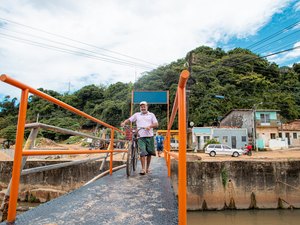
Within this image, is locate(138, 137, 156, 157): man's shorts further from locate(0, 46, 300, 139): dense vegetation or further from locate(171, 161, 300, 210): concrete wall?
locate(0, 46, 300, 139): dense vegetation

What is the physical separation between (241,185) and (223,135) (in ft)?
53.5

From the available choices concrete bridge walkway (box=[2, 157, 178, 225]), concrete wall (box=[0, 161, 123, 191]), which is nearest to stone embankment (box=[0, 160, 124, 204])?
concrete wall (box=[0, 161, 123, 191])

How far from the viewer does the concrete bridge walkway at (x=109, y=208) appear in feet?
5.29

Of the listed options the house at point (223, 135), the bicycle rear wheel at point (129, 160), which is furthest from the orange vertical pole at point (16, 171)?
the house at point (223, 135)

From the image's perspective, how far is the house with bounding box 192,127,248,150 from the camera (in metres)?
25.0

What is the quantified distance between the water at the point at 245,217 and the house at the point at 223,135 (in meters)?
15.8

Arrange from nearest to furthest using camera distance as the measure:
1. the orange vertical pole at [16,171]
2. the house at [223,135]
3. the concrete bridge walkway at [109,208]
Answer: the orange vertical pole at [16,171] → the concrete bridge walkway at [109,208] → the house at [223,135]

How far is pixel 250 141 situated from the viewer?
85.9ft

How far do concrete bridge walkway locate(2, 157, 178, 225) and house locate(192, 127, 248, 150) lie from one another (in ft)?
76.3

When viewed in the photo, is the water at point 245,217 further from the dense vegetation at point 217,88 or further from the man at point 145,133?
the dense vegetation at point 217,88

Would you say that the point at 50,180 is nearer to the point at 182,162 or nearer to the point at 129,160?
the point at 129,160

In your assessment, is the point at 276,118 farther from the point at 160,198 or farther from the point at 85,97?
the point at 85,97

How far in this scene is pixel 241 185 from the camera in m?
9.45

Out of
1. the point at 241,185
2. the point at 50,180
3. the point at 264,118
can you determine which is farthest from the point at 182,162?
the point at 264,118
